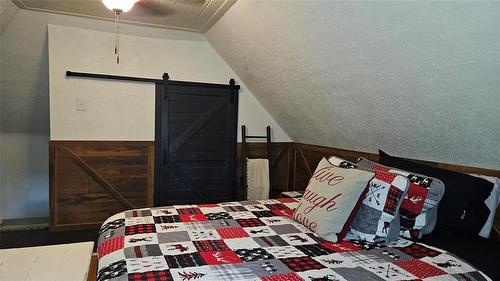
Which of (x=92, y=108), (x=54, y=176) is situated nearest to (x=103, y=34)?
(x=92, y=108)

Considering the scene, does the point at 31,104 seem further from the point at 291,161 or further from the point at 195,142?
the point at 291,161

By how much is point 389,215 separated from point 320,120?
148 cm

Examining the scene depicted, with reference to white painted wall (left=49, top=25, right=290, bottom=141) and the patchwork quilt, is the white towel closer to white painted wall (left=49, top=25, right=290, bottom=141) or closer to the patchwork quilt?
white painted wall (left=49, top=25, right=290, bottom=141)

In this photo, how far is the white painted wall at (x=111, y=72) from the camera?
309 centimetres

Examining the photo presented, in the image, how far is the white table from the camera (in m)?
1.15

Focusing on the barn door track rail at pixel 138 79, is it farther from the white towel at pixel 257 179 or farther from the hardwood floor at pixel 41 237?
the hardwood floor at pixel 41 237

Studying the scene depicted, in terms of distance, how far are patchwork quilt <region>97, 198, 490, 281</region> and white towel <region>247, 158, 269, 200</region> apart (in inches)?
66.2

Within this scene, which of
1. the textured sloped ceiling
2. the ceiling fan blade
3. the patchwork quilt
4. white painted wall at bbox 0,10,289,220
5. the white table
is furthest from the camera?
white painted wall at bbox 0,10,289,220

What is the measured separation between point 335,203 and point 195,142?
7.20ft

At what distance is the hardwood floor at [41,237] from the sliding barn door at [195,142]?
2.46ft

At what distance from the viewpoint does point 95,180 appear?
10.6 ft

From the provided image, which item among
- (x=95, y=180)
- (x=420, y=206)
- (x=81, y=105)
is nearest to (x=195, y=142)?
(x=95, y=180)

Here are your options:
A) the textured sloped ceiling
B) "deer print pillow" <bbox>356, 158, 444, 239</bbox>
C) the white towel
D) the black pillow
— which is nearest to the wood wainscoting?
the white towel

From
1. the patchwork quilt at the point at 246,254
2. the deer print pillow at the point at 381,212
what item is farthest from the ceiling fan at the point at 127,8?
the deer print pillow at the point at 381,212
